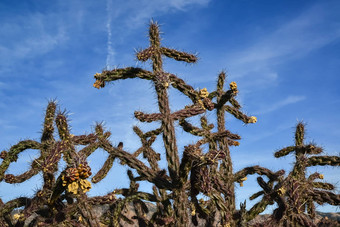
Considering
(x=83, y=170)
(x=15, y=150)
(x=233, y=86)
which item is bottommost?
(x=83, y=170)

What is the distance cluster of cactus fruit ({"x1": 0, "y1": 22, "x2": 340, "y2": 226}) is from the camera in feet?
20.1

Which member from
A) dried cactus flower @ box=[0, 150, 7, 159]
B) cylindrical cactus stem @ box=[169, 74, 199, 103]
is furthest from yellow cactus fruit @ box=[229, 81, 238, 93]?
dried cactus flower @ box=[0, 150, 7, 159]

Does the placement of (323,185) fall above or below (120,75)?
below

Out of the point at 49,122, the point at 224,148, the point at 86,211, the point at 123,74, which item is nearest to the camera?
the point at 86,211

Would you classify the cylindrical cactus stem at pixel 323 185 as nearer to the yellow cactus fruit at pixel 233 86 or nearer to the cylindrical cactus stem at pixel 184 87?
the yellow cactus fruit at pixel 233 86

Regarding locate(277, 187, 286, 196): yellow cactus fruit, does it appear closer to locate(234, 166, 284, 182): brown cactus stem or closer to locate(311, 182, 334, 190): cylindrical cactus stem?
locate(234, 166, 284, 182): brown cactus stem

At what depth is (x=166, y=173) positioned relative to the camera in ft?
27.8

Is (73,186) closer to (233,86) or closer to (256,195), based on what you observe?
(233,86)

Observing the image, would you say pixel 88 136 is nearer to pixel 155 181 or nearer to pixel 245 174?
pixel 155 181

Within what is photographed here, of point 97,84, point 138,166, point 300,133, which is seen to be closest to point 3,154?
point 97,84

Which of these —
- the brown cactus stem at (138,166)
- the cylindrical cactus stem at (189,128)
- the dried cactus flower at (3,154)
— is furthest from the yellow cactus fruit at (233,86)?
the dried cactus flower at (3,154)

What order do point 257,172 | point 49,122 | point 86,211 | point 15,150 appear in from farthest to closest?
point 257,172
point 15,150
point 49,122
point 86,211

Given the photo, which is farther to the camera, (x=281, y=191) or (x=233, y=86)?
(x=233, y=86)

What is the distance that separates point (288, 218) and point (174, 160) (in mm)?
2469
